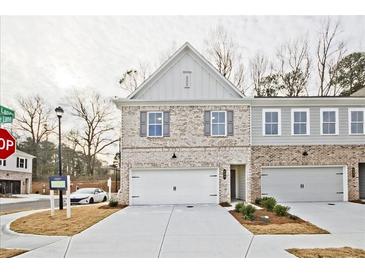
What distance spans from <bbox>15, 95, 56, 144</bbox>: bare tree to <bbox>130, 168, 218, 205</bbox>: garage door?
12.0 feet

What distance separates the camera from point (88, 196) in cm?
1123

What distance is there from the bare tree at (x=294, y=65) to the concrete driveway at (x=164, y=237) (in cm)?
500

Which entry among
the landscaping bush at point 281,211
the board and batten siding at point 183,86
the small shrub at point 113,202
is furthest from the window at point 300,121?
the small shrub at point 113,202

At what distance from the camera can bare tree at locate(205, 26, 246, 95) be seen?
8.80 meters

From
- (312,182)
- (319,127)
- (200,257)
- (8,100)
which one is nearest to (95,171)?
(8,100)

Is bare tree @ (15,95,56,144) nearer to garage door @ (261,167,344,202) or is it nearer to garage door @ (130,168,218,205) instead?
garage door @ (130,168,218,205)

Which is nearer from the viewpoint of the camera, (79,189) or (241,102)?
(79,189)

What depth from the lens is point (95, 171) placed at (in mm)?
9633

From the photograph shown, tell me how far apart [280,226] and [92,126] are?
19.6 ft

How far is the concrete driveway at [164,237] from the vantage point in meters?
5.41

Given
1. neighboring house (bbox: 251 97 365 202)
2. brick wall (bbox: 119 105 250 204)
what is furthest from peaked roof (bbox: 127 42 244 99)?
neighboring house (bbox: 251 97 365 202)

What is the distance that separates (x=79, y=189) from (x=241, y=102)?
21.9ft
